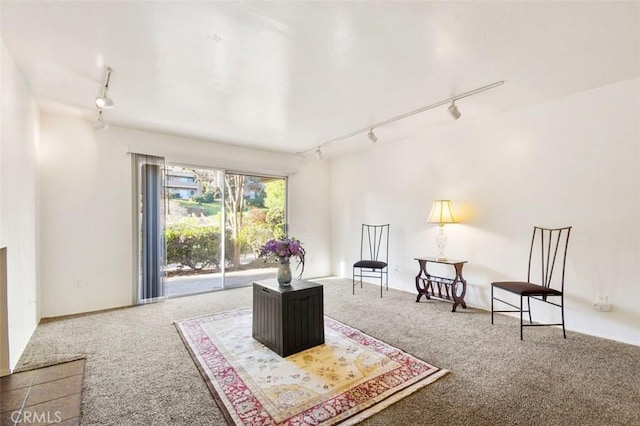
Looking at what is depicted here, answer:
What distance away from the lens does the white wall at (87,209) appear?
363 centimetres

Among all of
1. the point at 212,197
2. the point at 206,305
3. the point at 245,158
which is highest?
the point at 245,158

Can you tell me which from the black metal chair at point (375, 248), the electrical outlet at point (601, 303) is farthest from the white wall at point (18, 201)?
the electrical outlet at point (601, 303)

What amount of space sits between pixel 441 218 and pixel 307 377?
2.79 metres

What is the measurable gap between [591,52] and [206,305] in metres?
4.89

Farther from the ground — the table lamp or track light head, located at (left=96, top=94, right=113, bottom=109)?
track light head, located at (left=96, top=94, right=113, bottom=109)

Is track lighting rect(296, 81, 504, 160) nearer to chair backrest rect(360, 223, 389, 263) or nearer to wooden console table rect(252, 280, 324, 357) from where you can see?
chair backrest rect(360, 223, 389, 263)

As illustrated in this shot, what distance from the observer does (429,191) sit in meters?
4.54

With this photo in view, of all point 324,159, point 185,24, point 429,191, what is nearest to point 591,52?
point 429,191

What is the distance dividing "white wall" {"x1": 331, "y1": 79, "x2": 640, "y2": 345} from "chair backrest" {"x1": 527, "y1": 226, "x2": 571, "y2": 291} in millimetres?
76

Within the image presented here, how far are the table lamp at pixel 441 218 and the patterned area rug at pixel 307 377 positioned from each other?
1890 millimetres

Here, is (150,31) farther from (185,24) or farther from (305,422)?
(305,422)

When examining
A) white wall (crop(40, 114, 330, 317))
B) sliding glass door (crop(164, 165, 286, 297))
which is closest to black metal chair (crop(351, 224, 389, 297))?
sliding glass door (crop(164, 165, 286, 297))

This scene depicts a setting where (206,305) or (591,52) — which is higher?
(591,52)

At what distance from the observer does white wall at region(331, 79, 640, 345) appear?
2836 mm
